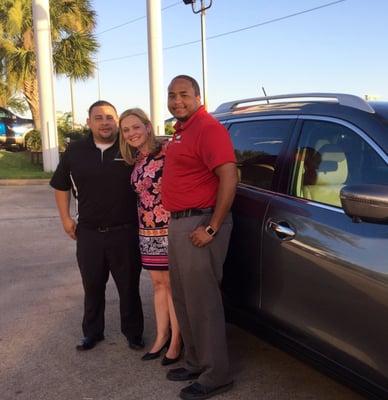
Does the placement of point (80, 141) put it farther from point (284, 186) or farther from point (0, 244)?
point (0, 244)

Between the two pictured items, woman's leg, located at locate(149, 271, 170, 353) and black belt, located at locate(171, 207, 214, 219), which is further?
woman's leg, located at locate(149, 271, 170, 353)

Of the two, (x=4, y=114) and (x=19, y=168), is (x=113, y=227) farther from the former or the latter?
(x=4, y=114)

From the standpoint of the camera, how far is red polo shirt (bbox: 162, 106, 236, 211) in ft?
9.53

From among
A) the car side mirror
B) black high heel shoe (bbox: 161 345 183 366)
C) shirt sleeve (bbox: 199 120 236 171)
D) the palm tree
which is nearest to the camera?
the car side mirror

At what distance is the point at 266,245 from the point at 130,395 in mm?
1253

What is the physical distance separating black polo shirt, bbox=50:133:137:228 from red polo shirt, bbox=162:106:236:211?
2.21 feet

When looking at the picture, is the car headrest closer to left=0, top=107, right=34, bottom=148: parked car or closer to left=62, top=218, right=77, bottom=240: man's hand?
left=62, top=218, right=77, bottom=240: man's hand

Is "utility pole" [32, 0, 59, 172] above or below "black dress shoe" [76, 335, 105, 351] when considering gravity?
above

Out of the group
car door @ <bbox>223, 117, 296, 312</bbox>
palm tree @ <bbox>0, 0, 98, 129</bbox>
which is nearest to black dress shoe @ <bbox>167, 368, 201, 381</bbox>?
car door @ <bbox>223, 117, 296, 312</bbox>

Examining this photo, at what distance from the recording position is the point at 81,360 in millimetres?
3805

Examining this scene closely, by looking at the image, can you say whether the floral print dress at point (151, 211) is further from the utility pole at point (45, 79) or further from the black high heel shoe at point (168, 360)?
the utility pole at point (45, 79)

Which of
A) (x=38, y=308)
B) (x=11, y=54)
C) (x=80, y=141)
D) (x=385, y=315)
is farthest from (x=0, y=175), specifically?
(x=385, y=315)

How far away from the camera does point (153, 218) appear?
11.8 ft

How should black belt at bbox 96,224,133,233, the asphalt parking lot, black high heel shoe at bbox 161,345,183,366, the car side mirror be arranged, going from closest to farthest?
the car side mirror < the asphalt parking lot < black high heel shoe at bbox 161,345,183,366 < black belt at bbox 96,224,133,233
